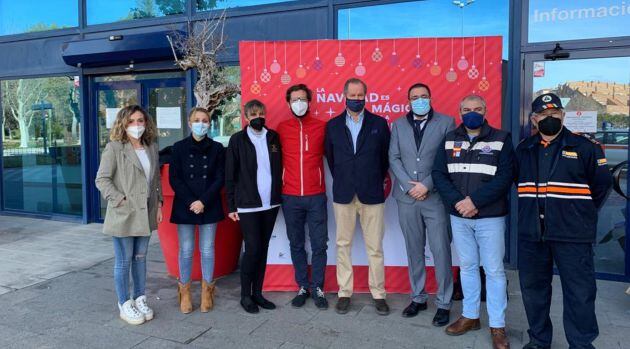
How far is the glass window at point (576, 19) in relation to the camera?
4.85 m

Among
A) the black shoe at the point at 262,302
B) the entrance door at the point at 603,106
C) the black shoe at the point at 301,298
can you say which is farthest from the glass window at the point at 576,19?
the black shoe at the point at 262,302

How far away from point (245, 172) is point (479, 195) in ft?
5.89

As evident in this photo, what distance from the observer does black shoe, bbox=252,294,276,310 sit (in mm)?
4203

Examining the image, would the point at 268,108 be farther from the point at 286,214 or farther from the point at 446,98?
the point at 446,98

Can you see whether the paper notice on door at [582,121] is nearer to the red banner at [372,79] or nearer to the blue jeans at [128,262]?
the red banner at [372,79]

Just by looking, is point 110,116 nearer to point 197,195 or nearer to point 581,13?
point 197,195

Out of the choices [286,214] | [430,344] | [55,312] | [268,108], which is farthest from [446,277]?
[55,312]

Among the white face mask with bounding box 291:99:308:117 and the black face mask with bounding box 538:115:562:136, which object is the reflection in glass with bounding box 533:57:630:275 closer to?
the black face mask with bounding box 538:115:562:136

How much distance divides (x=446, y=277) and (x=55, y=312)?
318 cm

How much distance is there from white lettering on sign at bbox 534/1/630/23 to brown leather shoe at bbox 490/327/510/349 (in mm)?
3238

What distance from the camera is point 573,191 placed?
3094mm

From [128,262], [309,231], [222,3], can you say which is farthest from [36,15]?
[309,231]

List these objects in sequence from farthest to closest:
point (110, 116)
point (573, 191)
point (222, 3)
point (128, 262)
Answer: point (110, 116)
point (222, 3)
point (128, 262)
point (573, 191)

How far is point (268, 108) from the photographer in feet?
15.2
